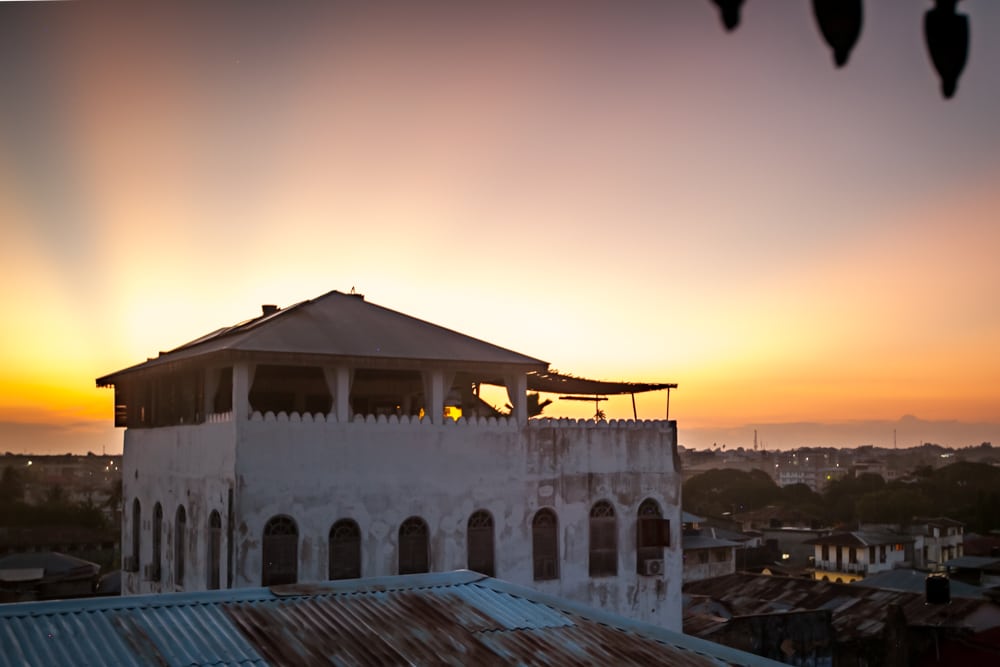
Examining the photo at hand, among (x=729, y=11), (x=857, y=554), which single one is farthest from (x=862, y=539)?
(x=729, y=11)

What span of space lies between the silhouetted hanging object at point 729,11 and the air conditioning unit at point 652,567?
2228 cm

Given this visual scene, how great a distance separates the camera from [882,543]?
185 feet

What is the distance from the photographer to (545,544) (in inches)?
859

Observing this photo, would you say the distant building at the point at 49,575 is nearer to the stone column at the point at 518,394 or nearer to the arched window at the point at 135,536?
the arched window at the point at 135,536

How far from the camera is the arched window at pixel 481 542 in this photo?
20953mm

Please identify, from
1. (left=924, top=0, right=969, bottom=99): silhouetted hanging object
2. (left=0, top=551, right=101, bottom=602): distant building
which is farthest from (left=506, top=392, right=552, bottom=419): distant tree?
(left=924, top=0, right=969, bottom=99): silhouetted hanging object

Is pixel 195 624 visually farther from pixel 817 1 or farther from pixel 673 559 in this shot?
pixel 673 559

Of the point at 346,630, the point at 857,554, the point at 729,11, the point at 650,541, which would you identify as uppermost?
the point at 729,11

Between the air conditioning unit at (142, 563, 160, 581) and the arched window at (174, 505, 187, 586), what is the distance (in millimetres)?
1417

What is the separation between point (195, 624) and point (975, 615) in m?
26.1

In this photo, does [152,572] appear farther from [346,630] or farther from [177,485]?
[346,630]

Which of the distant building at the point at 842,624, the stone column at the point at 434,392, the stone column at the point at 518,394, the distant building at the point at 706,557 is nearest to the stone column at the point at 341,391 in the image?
the stone column at the point at 434,392

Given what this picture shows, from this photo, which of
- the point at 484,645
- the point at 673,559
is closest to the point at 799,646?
the point at 673,559

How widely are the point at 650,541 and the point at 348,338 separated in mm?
8212
